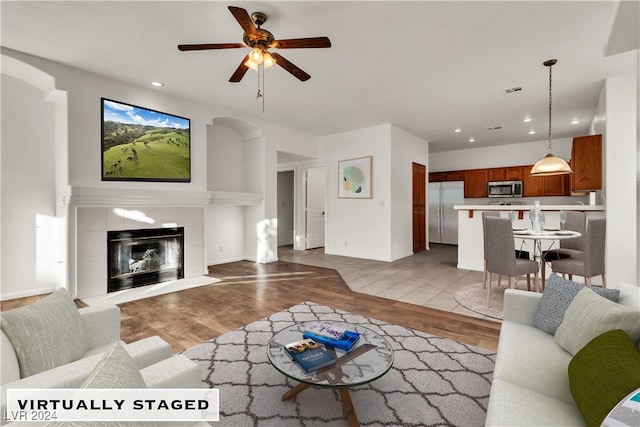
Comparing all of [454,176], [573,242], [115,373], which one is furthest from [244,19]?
[454,176]

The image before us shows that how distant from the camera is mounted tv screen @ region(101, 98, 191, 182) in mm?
3877

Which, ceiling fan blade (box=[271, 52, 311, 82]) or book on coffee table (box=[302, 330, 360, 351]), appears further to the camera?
ceiling fan blade (box=[271, 52, 311, 82])

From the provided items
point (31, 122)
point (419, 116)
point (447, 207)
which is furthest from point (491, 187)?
point (31, 122)

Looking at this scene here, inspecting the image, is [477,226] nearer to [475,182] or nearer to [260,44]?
[475,182]

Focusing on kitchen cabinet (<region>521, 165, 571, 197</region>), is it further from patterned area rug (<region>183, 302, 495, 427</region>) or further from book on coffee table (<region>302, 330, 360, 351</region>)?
book on coffee table (<region>302, 330, 360, 351</region>)

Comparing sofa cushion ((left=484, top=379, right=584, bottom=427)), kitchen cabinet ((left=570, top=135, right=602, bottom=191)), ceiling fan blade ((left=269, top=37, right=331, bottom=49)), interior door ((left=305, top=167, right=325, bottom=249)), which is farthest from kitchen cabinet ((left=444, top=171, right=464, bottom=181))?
sofa cushion ((left=484, top=379, right=584, bottom=427))

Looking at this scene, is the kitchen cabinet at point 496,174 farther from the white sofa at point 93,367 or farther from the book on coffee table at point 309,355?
the white sofa at point 93,367

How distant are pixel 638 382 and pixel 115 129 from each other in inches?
196

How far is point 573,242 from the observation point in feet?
13.7

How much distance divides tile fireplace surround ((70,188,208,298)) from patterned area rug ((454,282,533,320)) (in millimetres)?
3865

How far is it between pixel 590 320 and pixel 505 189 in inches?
281

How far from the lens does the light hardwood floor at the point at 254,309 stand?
8.72ft

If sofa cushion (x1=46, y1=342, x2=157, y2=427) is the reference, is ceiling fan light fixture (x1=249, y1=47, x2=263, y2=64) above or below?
above

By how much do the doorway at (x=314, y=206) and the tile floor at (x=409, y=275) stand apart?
730mm
